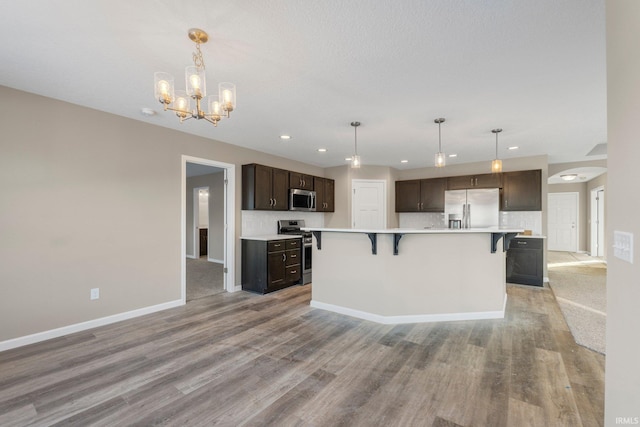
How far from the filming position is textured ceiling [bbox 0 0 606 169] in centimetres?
171

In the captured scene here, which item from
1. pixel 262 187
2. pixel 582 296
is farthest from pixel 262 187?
pixel 582 296

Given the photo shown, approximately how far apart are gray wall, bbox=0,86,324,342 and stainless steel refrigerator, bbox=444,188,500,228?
5.21 meters

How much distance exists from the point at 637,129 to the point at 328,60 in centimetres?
185

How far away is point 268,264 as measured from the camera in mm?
4559

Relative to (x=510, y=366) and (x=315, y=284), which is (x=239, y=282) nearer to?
(x=315, y=284)

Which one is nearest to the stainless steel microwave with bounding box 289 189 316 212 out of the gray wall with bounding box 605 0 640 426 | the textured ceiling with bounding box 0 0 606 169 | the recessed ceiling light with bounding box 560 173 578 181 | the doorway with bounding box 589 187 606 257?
the textured ceiling with bounding box 0 0 606 169

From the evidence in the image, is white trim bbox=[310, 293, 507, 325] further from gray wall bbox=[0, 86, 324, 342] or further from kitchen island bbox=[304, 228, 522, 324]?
gray wall bbox=[0, 86, 324, 342]

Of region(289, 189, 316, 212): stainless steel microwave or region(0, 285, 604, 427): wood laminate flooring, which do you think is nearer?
region(0, 285, 604, 427): wood laminate flooring

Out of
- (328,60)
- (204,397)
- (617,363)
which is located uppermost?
(328,60)

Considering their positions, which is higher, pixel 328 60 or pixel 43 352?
pixel 328 60

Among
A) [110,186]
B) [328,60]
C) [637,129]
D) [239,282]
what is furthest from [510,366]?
[110,186]

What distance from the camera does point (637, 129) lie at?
A: 973mm

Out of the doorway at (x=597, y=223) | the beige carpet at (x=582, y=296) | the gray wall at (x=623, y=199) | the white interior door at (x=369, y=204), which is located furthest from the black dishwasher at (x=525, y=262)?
the doorway at (x=597, y=223)

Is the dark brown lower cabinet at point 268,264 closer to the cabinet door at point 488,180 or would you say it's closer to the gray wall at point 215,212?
the gray wall at point 215,212
